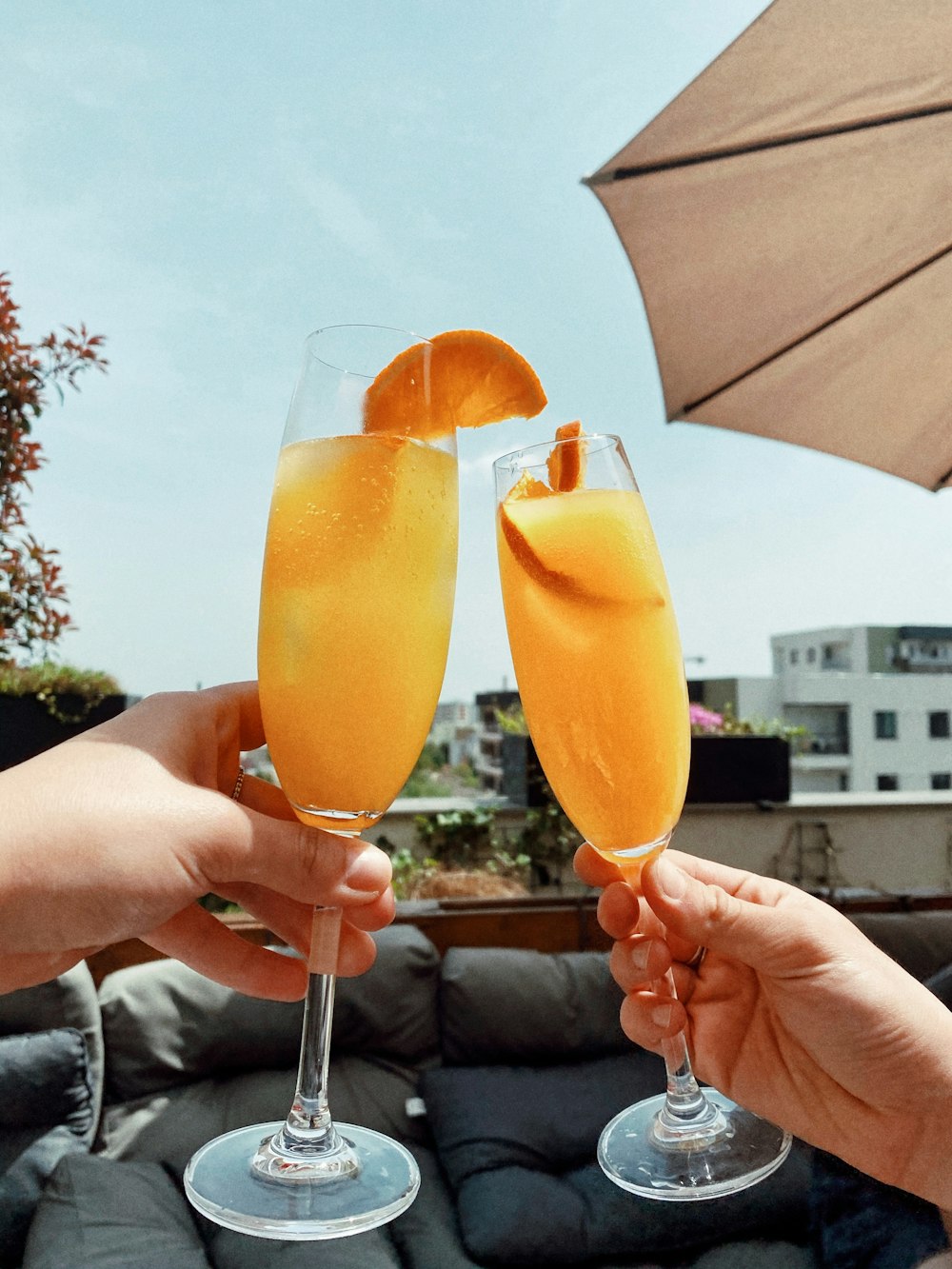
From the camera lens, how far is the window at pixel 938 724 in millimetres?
36844

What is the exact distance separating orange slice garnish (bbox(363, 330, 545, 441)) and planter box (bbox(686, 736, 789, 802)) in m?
3.93

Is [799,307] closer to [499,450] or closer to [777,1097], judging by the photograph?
[499,450]

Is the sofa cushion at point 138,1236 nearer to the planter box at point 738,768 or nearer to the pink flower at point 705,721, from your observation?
the planter box at point 738,768

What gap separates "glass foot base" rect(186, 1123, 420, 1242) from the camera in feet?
2.34

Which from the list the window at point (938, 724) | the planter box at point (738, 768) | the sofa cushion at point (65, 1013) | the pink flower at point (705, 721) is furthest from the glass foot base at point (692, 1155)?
the window at point (938, 724)

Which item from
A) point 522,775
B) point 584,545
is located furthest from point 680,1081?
point 522,775

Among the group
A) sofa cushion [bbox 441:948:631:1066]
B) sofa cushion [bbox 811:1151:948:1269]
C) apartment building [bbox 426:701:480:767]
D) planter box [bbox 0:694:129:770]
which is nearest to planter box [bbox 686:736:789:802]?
sofa cushion [bbox 441:948:631:1066]

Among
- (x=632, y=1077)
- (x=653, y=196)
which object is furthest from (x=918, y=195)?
(x=632, y=1077)

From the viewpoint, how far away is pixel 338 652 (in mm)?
796

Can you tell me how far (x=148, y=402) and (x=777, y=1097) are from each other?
687 cm

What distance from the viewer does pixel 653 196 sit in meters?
2.15

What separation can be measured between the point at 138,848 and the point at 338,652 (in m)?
0.23

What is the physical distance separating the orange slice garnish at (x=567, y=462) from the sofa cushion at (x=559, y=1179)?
9.06 feet

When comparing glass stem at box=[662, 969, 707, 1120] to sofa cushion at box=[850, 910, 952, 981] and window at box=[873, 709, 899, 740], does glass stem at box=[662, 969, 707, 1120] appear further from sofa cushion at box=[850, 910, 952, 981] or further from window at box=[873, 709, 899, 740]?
window at box=[873, 709, 899, 740]
